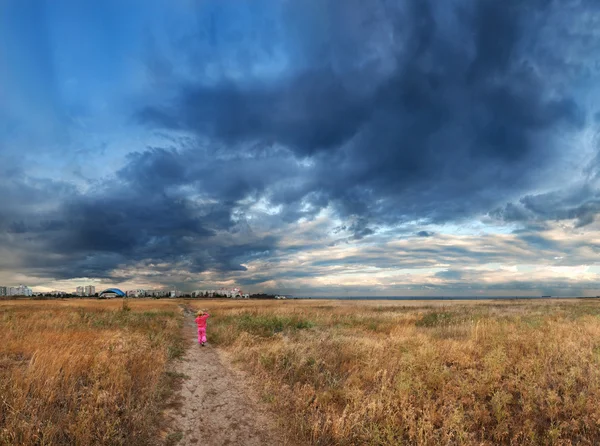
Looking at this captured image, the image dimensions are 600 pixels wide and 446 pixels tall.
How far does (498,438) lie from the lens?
729 cm

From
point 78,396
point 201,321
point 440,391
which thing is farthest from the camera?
point 201,321

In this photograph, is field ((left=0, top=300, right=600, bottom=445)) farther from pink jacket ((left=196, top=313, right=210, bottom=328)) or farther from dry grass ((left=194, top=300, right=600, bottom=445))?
pink jacket ((left=196, top=313, right=210, bottom=328))

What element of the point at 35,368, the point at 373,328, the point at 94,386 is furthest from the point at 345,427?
the point at 373,328

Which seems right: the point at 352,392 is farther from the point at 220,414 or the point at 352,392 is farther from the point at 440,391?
the point at 220,414

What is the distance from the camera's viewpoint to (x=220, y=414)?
909 cm

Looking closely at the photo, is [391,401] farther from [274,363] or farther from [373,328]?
[373,328]

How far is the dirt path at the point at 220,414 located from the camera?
7.77 m

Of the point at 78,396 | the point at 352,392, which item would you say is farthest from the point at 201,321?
the point at 352,392

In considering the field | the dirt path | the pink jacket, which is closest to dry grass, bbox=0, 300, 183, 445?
the field

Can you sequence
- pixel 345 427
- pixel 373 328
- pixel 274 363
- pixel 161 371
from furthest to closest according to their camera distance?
pixel 373 328
pixel 274 363
pixel 161 371
pixel 345 427

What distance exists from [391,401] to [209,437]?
447cm

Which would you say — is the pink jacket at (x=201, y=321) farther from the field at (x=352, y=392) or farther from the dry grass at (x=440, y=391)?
the dry grass at (x=440, y=391)

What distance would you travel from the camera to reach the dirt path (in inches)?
306

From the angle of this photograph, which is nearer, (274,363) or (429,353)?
(429,353)
